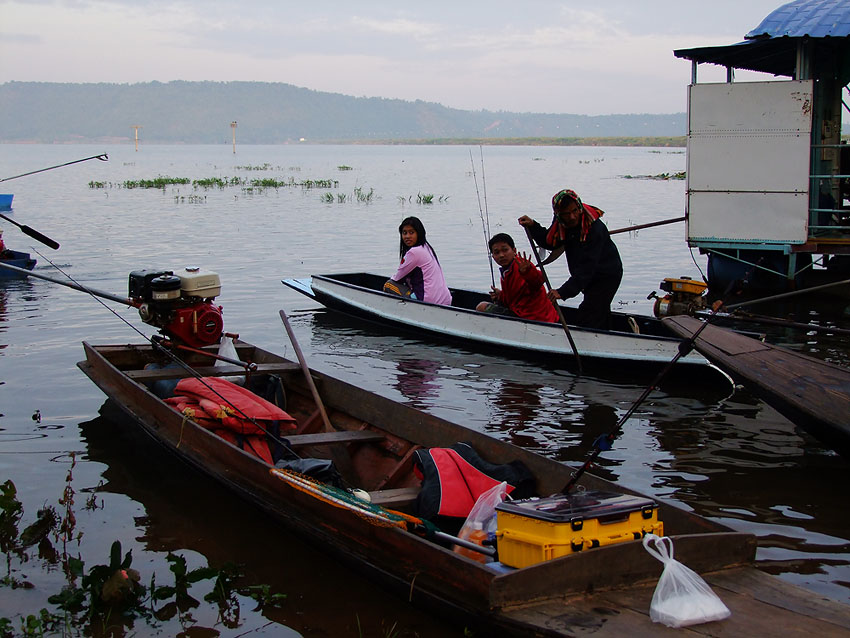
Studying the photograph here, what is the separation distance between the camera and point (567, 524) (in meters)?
4.43


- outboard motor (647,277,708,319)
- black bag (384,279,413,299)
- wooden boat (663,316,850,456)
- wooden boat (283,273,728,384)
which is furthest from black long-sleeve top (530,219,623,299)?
black bag (384,279,413,299)

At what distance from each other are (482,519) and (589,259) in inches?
202

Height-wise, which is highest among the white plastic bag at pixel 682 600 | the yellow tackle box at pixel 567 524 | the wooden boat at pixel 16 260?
the wooden boat at pixel 16 260

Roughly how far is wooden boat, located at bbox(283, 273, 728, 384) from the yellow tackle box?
16.3ft

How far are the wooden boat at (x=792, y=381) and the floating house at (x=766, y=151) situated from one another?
457 centimetres

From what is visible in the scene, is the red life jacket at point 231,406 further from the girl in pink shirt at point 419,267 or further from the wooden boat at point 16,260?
the wooden boat at point 16,260

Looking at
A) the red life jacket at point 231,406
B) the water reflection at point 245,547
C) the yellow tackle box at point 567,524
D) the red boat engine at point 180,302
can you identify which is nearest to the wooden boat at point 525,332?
the red boat engine at point 180,302

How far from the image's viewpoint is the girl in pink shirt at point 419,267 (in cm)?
1169

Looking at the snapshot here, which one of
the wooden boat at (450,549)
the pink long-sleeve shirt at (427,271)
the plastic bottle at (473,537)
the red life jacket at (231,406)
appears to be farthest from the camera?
the pink long-sleeve shirt at (427,271)

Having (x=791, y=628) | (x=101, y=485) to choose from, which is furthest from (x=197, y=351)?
(x=791, y=628)

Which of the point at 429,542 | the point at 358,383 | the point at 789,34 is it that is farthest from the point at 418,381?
the point at 789,34

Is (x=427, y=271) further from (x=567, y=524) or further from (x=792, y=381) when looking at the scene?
(x=567, y=524)

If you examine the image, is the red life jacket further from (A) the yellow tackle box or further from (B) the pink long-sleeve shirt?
(B) the pink long-sleeve shirt

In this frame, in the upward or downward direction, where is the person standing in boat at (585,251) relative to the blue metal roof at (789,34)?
downward
